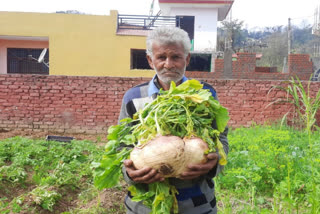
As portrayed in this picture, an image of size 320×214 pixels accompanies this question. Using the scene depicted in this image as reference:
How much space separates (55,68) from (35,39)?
272 cm

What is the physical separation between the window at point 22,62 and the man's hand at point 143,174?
16107 mm

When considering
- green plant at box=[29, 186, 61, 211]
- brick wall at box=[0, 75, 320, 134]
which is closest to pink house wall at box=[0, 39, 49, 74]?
brick wall at box=[0, 75, 320, 134]

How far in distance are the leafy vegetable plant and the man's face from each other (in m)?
0.24

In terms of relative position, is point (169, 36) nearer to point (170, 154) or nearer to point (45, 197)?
point (170, 154)

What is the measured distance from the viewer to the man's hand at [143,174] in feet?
4.37

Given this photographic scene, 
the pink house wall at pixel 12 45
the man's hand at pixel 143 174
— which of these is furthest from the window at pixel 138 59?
the man's hand at pixel 143 174

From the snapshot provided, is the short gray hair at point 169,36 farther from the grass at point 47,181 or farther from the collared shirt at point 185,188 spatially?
the grass at point 47,181

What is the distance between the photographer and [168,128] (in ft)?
4.61

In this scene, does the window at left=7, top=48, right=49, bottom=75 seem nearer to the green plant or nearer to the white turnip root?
the green plant

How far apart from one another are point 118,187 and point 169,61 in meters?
2.92

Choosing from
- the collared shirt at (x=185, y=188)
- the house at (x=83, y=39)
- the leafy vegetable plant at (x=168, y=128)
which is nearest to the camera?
the leafy vegetable plant at (x=168, y=128)

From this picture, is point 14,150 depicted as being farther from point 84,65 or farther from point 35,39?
point 35,39

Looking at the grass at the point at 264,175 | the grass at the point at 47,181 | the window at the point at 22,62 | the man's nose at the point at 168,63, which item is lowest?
the grass at the point at 47,181

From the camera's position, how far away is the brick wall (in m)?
8.01
